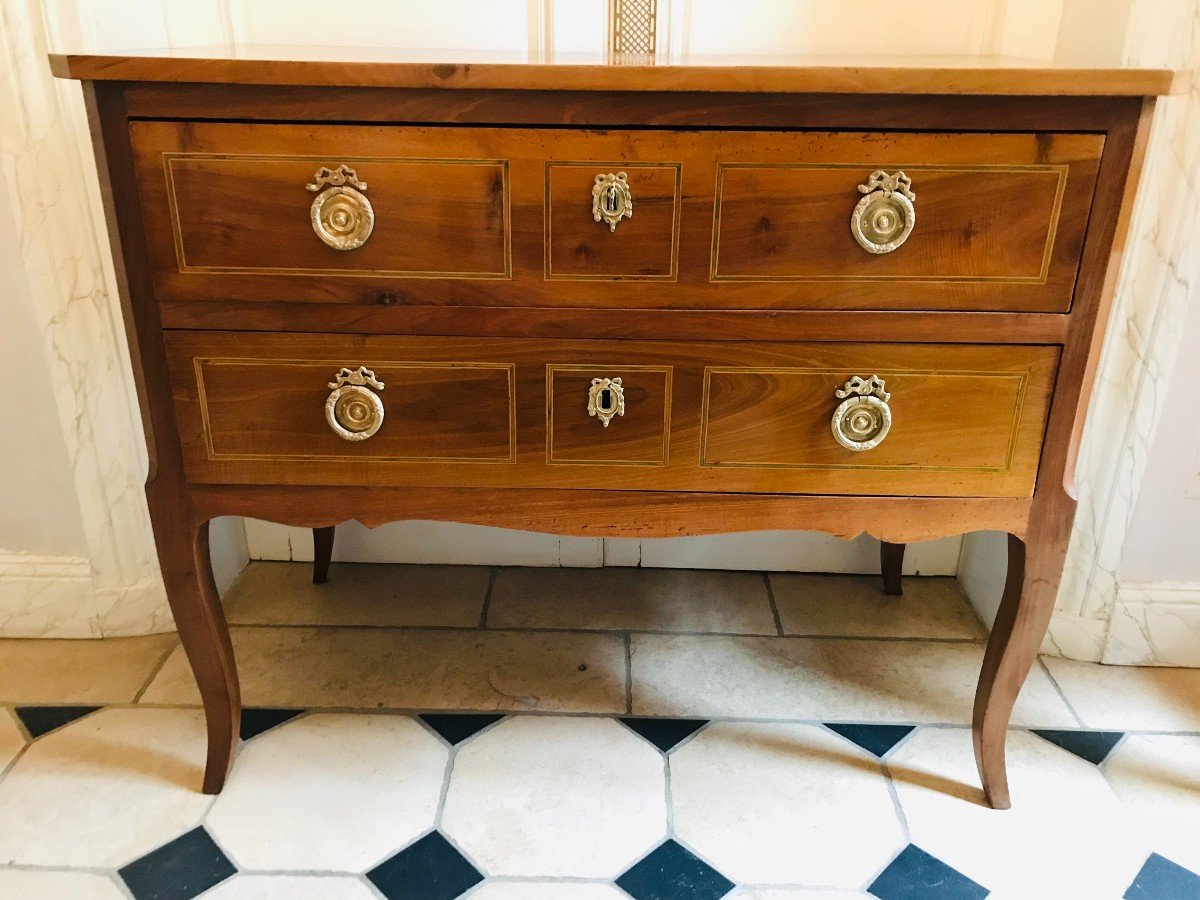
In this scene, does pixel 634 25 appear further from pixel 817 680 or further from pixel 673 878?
pixel 673 878

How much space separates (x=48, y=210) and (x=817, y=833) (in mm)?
1401

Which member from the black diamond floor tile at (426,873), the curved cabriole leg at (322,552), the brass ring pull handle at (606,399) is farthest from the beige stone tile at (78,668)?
the brass ring pull handle at (606,399)

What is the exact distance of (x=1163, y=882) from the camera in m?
1.14

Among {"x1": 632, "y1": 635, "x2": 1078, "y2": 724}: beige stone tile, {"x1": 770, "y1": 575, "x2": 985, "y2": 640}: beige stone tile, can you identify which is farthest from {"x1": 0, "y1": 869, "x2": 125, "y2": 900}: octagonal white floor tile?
{"x1": 770, "y1": 575, "x2": 985, "y2": 640}: beige stone tile

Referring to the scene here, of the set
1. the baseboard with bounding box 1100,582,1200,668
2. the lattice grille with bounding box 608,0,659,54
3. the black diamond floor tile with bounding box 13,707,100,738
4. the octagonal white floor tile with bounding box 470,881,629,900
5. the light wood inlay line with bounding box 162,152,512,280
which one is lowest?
the black diamond floor tile with bounding box 13,707,100,738

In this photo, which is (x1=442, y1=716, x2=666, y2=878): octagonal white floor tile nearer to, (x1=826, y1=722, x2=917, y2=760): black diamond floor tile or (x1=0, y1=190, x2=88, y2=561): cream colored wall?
(x1=826, y1=722, x2=917, y2=760): black diamond floor tile

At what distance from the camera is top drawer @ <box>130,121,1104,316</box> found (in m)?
0.92

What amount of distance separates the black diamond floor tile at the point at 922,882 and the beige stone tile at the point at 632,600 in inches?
20.1

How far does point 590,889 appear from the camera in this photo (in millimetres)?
1122

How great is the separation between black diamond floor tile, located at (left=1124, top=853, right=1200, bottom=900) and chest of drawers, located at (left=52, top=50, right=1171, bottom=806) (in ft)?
1.41

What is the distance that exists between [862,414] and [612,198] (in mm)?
359

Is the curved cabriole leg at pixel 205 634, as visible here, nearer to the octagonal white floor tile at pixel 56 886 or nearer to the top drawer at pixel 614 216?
the octagonal white floor tile at pixel 56 886

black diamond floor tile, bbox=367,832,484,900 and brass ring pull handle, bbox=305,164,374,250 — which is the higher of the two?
brass ring pull handle, bbox=305,164,374,250

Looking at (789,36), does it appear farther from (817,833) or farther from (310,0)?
(817,833)
